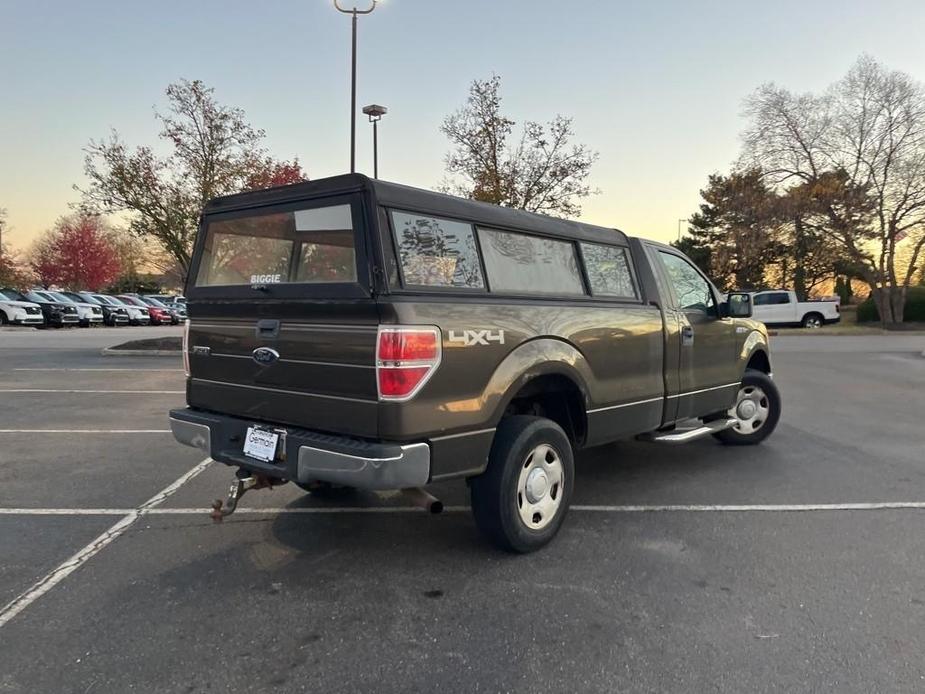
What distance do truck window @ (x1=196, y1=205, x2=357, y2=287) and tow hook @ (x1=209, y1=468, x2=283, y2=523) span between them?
45.6 inches

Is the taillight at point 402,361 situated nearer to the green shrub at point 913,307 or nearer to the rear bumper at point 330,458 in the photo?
the rear bumper at point 330,458

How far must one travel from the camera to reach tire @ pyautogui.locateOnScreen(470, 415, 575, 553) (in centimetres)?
362

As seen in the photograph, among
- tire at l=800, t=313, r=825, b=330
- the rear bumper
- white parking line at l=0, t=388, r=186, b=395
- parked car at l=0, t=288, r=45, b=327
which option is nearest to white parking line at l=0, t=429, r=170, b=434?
white parking line at l=0, t=388, r=186, b=395

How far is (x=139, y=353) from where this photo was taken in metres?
16.5

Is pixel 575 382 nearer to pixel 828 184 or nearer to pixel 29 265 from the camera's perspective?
pixel 828 184

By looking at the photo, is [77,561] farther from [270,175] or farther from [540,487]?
[270,175]

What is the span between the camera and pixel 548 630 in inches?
117

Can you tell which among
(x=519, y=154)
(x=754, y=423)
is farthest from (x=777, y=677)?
(x=519, y=154)

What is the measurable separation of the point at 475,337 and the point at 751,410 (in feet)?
13.8

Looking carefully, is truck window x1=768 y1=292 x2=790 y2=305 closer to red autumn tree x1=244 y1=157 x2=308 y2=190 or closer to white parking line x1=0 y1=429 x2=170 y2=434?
red autumn tree x1=244 y1=157 x2=308 y2=190

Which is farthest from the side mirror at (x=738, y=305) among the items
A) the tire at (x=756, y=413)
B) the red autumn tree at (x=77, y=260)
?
the red autumn tree at (x=77, y=260)

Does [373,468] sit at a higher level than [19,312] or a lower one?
lower

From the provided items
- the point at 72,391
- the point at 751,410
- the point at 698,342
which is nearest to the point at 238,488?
the point at 698,342

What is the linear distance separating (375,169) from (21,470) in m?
15.4
